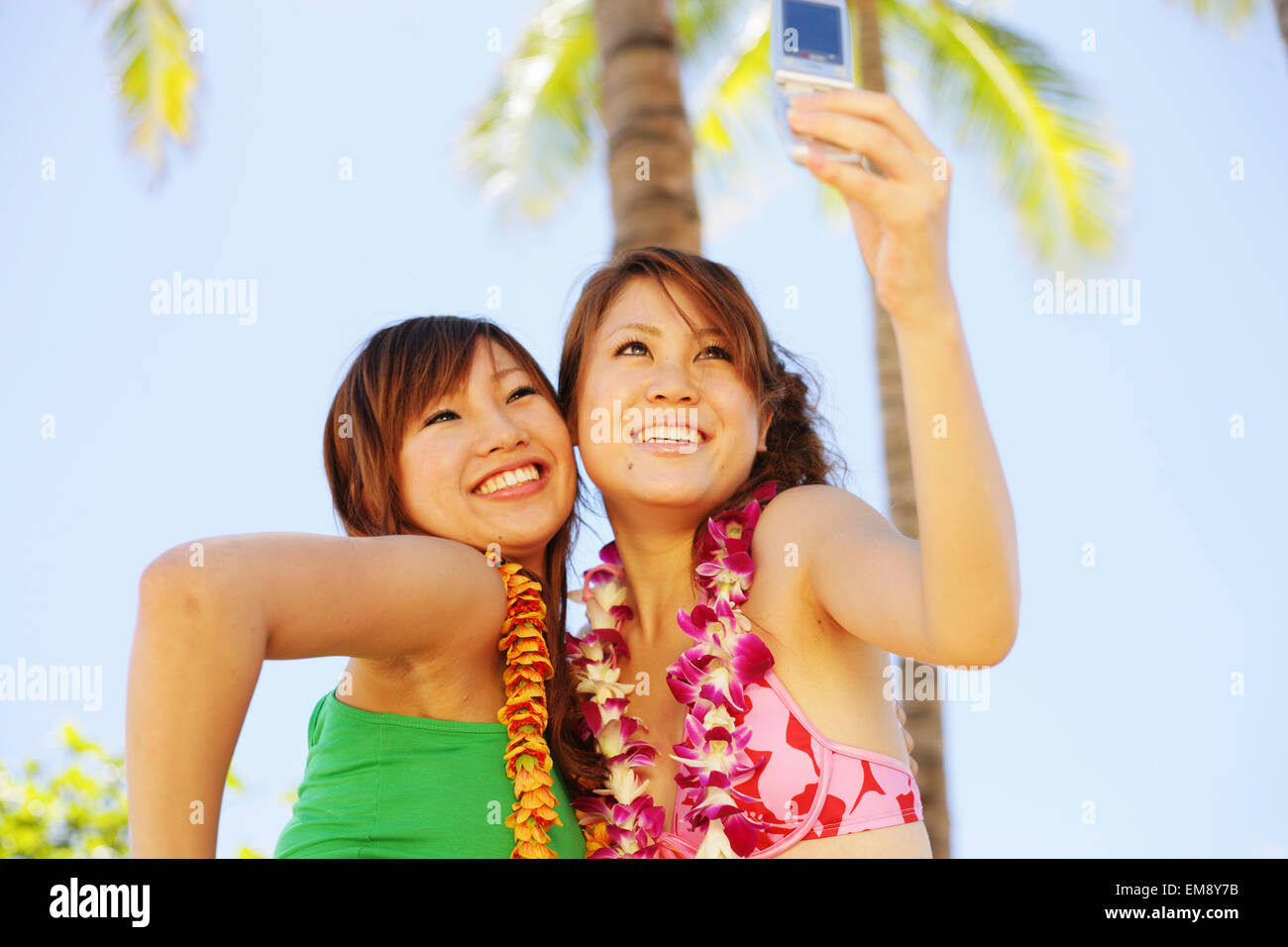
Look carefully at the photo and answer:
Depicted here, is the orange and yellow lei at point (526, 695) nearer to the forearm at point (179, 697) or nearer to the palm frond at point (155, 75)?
the forearm at point (179, 697)

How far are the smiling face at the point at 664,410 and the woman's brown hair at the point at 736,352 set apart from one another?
0.12 ft

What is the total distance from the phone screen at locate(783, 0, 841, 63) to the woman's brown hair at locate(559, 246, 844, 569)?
3.46ft

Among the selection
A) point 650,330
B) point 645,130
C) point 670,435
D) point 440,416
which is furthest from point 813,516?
point 645,130

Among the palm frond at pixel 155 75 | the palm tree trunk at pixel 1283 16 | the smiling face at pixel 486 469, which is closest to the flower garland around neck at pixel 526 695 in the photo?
the smiling face at pixel 486 469

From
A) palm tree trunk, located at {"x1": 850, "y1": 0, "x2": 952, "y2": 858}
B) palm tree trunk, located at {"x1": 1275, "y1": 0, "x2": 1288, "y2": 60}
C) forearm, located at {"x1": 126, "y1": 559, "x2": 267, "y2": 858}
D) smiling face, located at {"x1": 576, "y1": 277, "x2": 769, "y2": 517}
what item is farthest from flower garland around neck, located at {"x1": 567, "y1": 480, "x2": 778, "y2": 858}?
palm tree trunk, located at {"x1": 1275, "y1": 0, "x2": 1288, "y2": 60}

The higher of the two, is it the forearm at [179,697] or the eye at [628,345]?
the eye at [628,345]

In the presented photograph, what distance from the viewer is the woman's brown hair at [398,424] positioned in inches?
112

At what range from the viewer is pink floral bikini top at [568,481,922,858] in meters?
2.56

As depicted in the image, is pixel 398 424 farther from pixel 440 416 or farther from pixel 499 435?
pixel 499 435

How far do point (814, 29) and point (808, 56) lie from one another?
3.0 inches

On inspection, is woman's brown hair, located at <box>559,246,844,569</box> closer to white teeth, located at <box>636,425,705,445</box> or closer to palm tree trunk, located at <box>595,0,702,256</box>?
white teeth, located at <box>636,425,705,445</box>

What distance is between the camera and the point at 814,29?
2021mm
